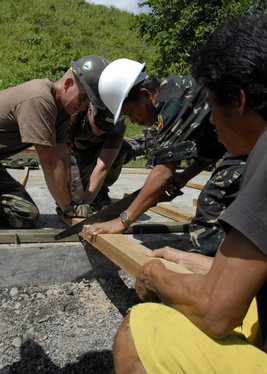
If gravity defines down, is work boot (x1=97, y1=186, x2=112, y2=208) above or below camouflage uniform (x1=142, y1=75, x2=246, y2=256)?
below

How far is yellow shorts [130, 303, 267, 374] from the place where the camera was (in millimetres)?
1533

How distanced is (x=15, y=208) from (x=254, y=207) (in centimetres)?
286

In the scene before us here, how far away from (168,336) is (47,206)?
141 inches

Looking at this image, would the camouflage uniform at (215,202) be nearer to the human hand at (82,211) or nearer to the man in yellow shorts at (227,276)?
the human hand at (82,211)

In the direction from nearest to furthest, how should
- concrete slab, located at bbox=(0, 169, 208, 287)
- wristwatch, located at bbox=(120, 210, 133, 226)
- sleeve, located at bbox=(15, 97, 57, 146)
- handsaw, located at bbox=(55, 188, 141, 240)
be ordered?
wristwatch, located at bbox=(120, 210, 133, 226) → sleeve, located at bbox=(15, 97, 57, 146) → concrete slab, located at bbox=(0, 169, 208, 287) → handsaw, located at bbox=(55, 188, 141, 240)

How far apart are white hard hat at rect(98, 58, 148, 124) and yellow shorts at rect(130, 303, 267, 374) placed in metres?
1.96

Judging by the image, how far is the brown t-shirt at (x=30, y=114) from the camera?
3398 mm

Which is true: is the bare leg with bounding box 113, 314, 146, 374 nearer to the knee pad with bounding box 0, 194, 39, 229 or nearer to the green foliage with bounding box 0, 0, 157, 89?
the knee pad with bounding box 0, 194, 39, 229

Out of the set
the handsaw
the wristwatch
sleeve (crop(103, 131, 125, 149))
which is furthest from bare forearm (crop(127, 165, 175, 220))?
sleeve (crop(103, 131, 125, 149))

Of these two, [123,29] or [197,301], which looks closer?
[197,301]

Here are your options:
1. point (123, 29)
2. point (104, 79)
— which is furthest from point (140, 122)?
point (123, 29)

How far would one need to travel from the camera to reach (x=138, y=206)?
3.18m

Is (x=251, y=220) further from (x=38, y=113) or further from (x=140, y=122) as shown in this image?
(x=38, y=113)

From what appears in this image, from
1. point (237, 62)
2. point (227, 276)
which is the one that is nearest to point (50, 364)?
point (227, 276)
